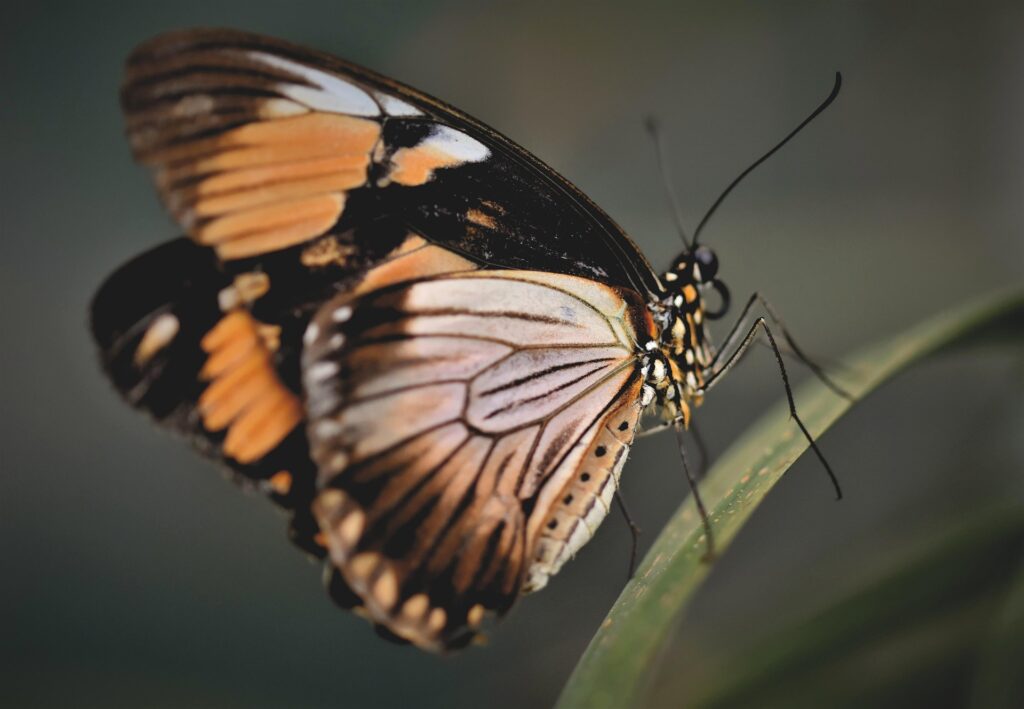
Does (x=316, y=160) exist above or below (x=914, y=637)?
above

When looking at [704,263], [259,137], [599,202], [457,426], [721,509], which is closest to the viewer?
[721,509]

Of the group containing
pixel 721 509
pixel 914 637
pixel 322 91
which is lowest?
pixel 914 637

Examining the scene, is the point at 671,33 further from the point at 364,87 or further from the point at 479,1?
the point at 364,87

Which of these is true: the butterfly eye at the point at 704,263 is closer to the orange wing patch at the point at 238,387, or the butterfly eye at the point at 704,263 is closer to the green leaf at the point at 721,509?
the green leaf at the point at 721,509

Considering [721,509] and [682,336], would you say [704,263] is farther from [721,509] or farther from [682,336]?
[721,509]

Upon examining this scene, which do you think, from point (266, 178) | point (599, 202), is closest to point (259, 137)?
point (266, 178)

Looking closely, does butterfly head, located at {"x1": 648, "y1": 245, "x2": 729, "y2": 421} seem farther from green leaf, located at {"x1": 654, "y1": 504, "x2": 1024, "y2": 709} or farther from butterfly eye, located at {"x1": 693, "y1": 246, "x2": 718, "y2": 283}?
green leaf, located at {"x1": 654, "y1": 504, "x2": 1024, "y2": 709}

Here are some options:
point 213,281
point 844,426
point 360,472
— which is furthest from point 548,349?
point 844,426

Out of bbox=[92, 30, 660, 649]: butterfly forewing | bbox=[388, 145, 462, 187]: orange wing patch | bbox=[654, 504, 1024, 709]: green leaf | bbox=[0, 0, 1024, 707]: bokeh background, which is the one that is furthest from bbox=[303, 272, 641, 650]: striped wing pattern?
bbox=[0, 0, 1024, 707]: bokeh background
